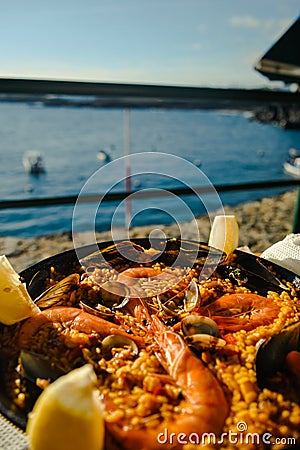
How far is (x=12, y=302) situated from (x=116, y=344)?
9.4 inches

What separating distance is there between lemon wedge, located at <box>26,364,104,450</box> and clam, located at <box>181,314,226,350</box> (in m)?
0.29

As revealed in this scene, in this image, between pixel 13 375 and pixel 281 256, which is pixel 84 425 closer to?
pixel 13 375

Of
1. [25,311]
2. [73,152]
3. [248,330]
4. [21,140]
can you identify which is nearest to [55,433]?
[25,311]

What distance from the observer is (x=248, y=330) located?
2.88 ft

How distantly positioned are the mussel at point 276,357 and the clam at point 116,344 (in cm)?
24

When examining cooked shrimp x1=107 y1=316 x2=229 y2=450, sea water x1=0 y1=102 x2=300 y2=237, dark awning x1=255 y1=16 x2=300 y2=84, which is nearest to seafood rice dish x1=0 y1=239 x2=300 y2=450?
cooked shrimp x1=107 y1=316 x2=229 y2=450

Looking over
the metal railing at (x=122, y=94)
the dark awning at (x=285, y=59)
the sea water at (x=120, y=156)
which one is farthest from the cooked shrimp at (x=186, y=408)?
the dark awning at (x=285, y=59)

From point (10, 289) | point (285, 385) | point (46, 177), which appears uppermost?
point (10, 289)

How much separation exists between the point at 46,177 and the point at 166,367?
14929 millimetres

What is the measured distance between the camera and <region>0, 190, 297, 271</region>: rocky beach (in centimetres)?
451

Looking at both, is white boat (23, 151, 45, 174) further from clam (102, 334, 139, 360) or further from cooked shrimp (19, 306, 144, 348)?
clam (102, 334, 139, 360)

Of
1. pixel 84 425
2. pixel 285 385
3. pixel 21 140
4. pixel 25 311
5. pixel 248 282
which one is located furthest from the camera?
pixel 21 140

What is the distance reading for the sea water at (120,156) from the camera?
23.2ft

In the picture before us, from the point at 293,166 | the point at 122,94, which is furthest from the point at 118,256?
the point at 293,166
